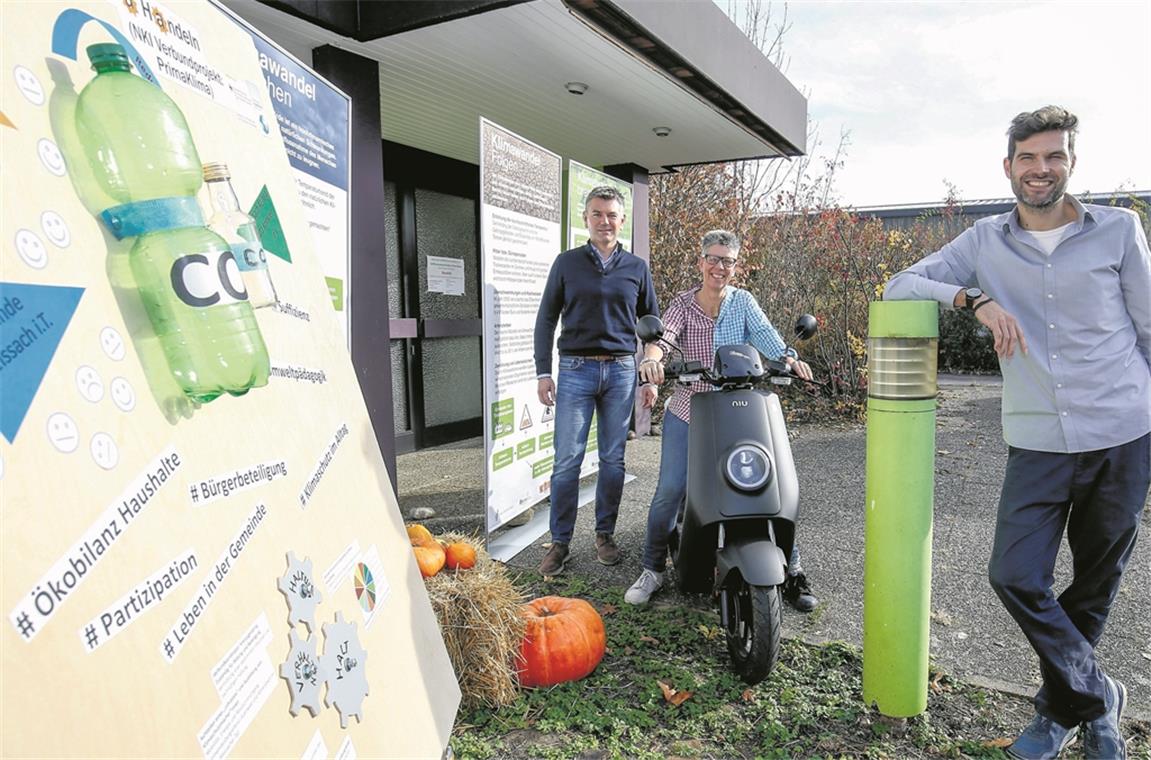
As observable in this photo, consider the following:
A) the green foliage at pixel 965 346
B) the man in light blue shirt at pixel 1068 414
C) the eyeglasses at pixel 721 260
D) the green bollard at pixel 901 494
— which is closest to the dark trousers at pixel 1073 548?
the man in light blue shirt at pixel 1068 414

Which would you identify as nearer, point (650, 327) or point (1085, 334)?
point (1085, 334)

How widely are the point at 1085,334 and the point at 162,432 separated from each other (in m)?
2.48

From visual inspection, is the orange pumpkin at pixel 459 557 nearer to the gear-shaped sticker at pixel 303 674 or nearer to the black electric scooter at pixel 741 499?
the black electric scooter at pixel 741 499

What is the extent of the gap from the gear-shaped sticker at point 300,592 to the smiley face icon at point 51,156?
2.53ft

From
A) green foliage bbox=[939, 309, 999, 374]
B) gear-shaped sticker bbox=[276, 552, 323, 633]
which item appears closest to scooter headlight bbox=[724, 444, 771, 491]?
gear-shaped sticker bbox=[276, 552, 323, 633]

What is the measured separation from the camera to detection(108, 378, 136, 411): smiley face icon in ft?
3.26

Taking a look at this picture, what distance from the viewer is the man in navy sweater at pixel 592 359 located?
153 inches

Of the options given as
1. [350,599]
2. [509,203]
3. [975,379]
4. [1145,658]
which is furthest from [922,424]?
[975,379]

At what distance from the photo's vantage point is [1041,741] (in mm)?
2199

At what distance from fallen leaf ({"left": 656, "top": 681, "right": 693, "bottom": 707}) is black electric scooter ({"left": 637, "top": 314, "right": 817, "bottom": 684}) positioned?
0.81 ft

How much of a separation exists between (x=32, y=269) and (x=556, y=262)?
10.6 feet

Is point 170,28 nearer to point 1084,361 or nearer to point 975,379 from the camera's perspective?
point 1084,361

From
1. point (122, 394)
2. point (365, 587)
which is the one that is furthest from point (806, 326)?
point (122, 394)

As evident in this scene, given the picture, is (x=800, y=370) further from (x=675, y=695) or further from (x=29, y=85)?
(x=29, y=85)
